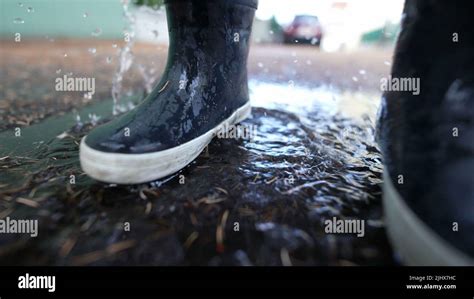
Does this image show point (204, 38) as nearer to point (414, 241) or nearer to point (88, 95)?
point (414, 241)

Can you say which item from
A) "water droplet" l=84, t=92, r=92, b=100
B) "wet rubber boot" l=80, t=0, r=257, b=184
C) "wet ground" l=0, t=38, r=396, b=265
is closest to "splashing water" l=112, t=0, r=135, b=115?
"water droplet" l=84, t=92, r=92, b=100

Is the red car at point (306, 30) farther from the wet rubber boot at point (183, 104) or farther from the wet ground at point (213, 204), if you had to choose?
the wet rubber boot at point (183, 104)

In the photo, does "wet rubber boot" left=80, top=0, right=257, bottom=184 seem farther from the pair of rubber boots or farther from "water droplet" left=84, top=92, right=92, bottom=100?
"water droplet" left=84, top=92, right=92, bottom=100

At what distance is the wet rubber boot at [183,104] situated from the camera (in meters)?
0.81

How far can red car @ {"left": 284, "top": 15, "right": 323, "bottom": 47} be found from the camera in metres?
6.93

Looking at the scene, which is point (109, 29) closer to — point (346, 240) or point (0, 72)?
point (0, 72)


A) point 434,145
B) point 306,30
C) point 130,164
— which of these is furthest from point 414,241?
point 306,30

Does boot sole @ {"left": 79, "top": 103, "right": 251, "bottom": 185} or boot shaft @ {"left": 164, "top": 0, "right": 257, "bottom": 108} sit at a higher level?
→ boot shaft @ {"left": 164, "top": 0, "right": 257, "bottom": 108}

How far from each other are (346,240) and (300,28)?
7.45m

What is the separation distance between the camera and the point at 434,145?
65 centimetres

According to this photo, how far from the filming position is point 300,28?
7.23 m

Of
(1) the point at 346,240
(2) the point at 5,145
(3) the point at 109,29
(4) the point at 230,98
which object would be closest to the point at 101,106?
(2) the point at 5,145

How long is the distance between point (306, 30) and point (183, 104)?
704cm

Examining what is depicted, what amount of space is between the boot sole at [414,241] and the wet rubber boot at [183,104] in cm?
62
